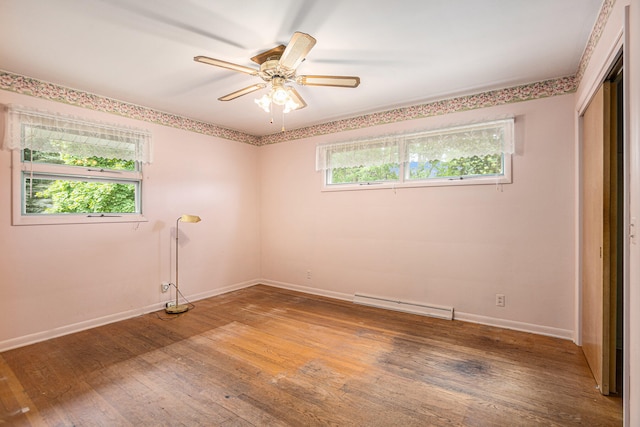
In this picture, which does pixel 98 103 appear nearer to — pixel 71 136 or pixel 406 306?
pixel 71 136

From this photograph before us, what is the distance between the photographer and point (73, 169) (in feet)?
10.5

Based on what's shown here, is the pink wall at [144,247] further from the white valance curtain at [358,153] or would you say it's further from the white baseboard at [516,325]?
the white baseboard at [516,325]

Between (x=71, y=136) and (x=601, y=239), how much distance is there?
470 cm

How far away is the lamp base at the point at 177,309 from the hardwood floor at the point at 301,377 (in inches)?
11.1

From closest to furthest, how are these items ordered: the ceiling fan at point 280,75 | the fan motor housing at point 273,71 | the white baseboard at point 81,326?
the ceiling fan at point 280,75 < the fan motor housing at point 273,71 < the white baseboard at point 81,326

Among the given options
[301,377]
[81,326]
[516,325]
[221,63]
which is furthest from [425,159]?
[81,326]

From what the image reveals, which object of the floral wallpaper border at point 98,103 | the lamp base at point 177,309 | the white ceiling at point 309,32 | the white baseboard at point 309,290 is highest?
the white ceiling at point 309,32

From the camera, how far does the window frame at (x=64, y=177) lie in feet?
9.34

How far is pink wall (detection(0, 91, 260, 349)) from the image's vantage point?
2869mm

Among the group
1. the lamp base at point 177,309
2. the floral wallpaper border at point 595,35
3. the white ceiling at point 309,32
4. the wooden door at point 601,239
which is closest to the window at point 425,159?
the white ceiling at point 309,32

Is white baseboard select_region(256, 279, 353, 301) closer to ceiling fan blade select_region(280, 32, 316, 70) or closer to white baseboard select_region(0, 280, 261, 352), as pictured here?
white baseboard select_region(0, 280, 261, 352)

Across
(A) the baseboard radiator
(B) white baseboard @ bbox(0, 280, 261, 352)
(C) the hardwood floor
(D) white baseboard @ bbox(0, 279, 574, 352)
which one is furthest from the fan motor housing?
(B) white baseboard @ bbox(0, 280, 261, 352)

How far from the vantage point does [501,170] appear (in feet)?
10.7

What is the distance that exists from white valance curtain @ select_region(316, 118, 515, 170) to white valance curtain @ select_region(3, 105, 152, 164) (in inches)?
91.9
